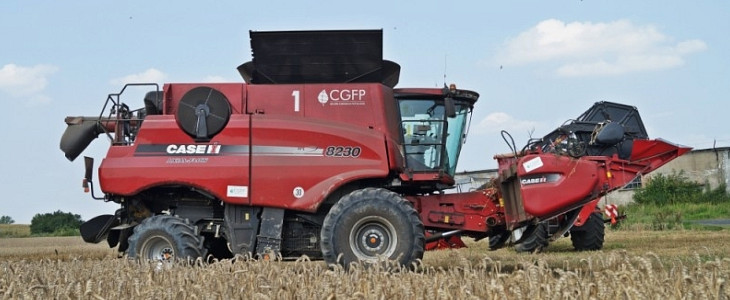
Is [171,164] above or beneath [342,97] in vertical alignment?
beneath

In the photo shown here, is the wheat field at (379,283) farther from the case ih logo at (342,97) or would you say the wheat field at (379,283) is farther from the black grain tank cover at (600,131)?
the black grain tank cover at (600,131)

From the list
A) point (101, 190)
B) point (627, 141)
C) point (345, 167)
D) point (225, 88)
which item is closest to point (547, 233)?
point (627, 141)

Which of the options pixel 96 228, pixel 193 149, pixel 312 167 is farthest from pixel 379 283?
pixel 96 228

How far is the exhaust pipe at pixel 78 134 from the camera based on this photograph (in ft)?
36.5

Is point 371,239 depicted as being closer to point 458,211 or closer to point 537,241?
point 458,211

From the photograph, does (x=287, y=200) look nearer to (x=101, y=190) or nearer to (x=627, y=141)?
(x=101, y=190)

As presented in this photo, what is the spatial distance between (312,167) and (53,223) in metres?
30.3

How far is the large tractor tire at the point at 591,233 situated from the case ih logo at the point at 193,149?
267 inches

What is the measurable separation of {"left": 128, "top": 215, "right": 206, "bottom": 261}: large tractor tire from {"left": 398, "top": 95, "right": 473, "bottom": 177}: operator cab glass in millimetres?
2622

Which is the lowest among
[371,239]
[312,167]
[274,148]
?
[371,239]

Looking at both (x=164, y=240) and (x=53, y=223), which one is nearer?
(x=164, y=240)

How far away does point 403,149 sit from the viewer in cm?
1056

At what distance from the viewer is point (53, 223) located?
37.6 meters

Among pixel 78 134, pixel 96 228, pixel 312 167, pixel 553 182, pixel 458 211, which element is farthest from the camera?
pixel 78 134
